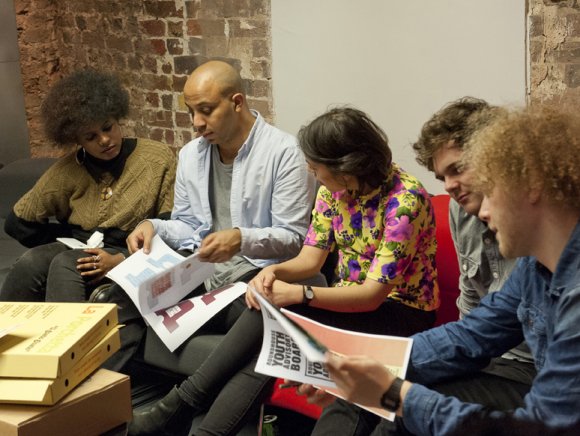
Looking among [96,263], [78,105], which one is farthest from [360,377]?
[78,105]

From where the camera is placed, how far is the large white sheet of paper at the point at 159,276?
2.57m

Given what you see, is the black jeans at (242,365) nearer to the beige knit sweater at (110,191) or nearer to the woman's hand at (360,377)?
the woman's hand at (360,377)

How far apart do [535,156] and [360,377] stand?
0.55 meters

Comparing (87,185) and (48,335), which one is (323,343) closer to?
(48,335)

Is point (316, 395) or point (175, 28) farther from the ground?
point (175, 28)

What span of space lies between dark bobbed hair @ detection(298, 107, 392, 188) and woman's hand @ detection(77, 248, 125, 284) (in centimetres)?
106

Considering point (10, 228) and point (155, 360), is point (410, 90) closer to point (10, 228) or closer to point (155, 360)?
point (155, 360)

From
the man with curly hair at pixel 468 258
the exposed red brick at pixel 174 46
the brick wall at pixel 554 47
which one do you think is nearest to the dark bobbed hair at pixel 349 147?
the man with curly hair at pixel 468 258

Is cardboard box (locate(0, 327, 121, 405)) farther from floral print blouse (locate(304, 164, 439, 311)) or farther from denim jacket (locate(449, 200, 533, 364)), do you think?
denim jacket (locate(449, 200, 533, 364))

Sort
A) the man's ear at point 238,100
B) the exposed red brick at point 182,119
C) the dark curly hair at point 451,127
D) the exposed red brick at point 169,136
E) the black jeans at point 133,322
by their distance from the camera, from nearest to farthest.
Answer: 1. the dark curly hair at point 451,127
2. the black jeans at point 133,322
3. the man's ear at point 238,100
4. the exposed red brick at point 182,119
5. the exposed red brick at point 169,136

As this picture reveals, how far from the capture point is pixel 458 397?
1.86m

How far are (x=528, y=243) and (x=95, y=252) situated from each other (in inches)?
76.9

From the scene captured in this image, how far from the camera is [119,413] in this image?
2.20 meters

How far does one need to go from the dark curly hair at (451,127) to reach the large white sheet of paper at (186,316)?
843 millimetres
